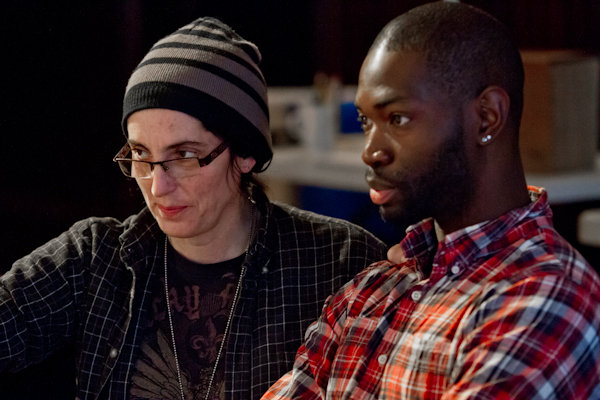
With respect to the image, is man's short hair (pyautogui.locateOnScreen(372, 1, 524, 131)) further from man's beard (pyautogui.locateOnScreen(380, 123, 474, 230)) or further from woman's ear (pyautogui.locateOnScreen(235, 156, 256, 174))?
woman's ear (pyautogui.locateOnScreen(235, 156, 256, 174))

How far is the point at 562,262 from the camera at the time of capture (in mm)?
1011

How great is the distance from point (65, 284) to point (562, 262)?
44.2 inches

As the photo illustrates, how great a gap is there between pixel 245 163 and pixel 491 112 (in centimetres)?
72

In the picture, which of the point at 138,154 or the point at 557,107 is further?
the point at 557,107

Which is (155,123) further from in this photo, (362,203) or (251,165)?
(362,203)

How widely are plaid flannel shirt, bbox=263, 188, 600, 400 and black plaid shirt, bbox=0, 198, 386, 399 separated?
0.64 feet

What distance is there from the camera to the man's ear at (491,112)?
1089mm

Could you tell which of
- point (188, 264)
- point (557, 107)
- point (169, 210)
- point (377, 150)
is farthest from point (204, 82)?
point (557, 107)

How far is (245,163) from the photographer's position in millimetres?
1658

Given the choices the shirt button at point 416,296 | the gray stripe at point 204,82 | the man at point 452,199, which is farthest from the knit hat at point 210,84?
the shirt button at point 416,296

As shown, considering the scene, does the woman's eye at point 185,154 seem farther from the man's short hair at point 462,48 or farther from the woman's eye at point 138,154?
the man's short hair at point 462,48

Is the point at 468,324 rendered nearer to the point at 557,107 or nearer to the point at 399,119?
the point at 399,119

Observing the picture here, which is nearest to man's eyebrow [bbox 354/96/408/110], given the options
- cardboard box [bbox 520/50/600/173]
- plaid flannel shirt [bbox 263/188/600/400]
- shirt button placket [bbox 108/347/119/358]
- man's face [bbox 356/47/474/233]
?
man's face [bbox 356/47/474/233]

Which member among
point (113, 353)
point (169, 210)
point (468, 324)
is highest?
point (169, 210)
